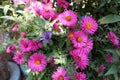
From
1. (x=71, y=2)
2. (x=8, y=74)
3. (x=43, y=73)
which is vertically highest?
(x=71, y=2)

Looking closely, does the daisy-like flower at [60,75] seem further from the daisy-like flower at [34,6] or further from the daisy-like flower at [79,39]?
the daisy-like flower at [34,6]

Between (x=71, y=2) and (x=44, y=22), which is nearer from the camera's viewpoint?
(x=44, y=22)

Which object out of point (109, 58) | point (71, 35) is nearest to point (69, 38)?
point (71, 35)

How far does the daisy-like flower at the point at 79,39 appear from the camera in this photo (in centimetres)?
110

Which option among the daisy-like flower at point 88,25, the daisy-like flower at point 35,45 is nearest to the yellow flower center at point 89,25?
the daisy-like flower at point 88,25

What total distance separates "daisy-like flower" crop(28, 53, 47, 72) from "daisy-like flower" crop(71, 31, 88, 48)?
15 cm

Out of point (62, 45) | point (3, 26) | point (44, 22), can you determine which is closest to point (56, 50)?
point (62, 45)

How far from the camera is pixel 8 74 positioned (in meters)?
1.69

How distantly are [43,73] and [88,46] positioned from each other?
9.1 inches

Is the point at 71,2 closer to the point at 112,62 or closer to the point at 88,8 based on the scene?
the point at 88,8

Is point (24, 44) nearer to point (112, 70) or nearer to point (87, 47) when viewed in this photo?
point (87, 47)

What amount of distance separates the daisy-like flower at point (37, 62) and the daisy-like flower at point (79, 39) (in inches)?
5.8

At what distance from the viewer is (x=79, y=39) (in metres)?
1.11

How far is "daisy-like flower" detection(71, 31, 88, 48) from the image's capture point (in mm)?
1100
